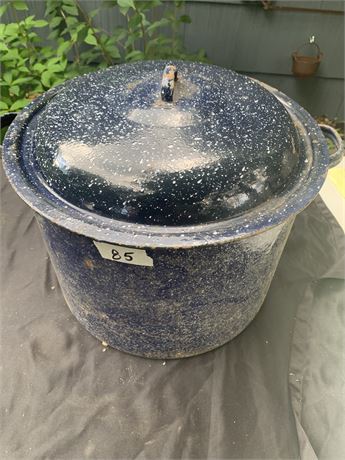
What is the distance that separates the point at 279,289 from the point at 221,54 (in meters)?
1.59

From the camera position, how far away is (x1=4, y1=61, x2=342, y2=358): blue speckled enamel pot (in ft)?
2.77

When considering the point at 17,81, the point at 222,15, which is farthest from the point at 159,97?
the point at 222,15

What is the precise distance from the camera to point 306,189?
0.95m

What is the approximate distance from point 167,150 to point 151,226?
0.17 meters

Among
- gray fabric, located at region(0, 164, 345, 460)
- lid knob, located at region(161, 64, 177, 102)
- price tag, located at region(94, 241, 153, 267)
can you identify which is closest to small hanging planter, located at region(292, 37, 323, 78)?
gray fabric, located at region(0, 164, 345, 460)

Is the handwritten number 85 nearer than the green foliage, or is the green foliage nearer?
the handwritten number 85

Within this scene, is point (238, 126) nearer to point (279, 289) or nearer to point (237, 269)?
point (237, 269)

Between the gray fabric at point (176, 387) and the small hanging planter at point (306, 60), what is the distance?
4.64 ft

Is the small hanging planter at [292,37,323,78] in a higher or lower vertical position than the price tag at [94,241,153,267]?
higher

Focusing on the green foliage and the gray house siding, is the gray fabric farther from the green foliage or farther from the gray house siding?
the gray house siding

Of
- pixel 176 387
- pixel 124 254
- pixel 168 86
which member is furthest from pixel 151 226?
pixel 176 387

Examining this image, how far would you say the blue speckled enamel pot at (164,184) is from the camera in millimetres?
843

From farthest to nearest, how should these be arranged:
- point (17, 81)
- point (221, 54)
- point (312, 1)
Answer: point (221, 54)
point (312, 1)
point (17, 81)

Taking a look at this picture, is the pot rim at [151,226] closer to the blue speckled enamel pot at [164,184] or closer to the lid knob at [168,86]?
the blue speckled enamel pot at [164,184]
